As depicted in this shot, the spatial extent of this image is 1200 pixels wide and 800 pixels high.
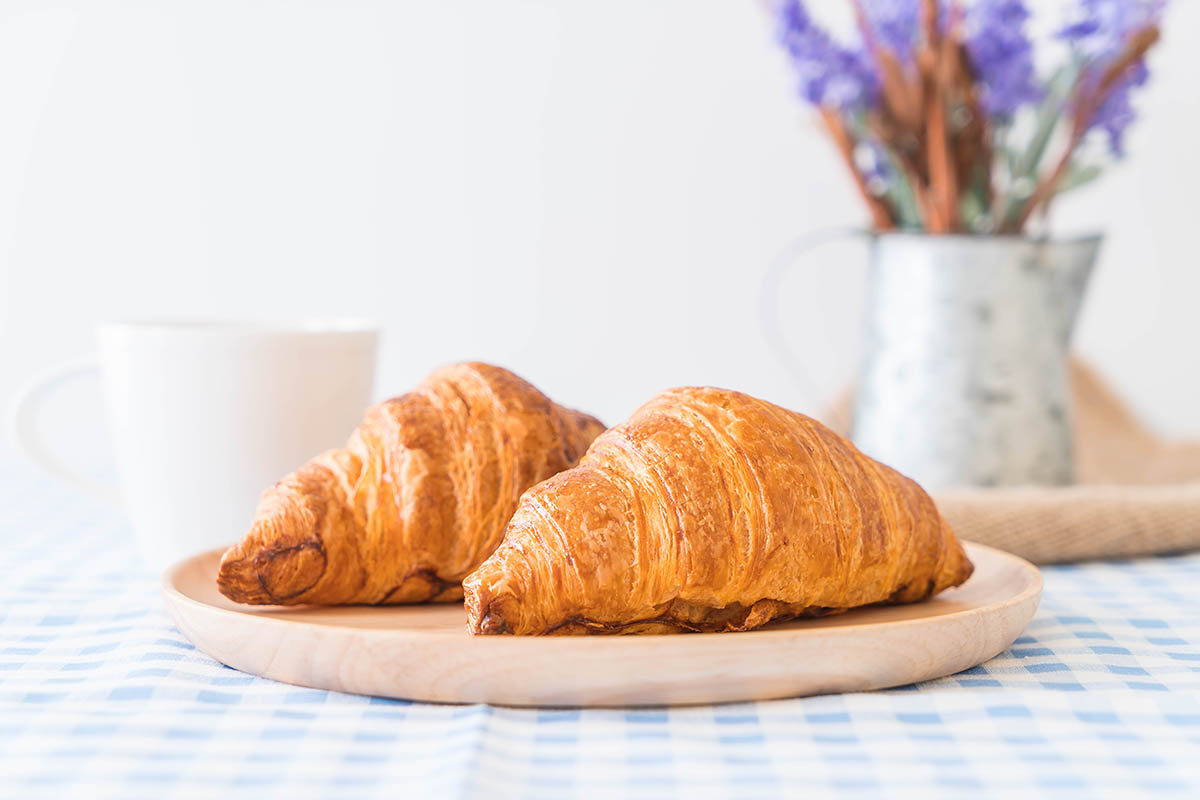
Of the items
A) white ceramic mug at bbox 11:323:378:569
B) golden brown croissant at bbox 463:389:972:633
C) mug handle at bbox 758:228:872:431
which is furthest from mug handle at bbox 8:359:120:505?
mug handle at bbox 758:228:872:431

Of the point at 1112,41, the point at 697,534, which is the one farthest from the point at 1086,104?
the point at 697,534

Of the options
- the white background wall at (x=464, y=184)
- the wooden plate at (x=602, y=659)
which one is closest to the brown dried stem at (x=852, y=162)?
the white background wall at (x=464, y=184)

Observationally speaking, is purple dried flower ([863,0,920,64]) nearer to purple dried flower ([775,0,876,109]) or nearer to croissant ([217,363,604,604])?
purple dried flower ([775,0,876,109])

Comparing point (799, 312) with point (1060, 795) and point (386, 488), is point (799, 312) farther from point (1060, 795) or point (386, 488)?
point (1060, 795)

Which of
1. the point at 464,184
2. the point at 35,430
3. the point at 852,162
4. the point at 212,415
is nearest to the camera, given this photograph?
the point at 212,415

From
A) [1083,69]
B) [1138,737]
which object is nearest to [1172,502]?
[1083,69]

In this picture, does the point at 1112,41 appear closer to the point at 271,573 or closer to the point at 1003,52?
the point at 1003,52

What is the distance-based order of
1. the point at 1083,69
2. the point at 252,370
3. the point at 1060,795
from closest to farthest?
the point at 1060,795, the point at 252,370, the point at 1083,69
